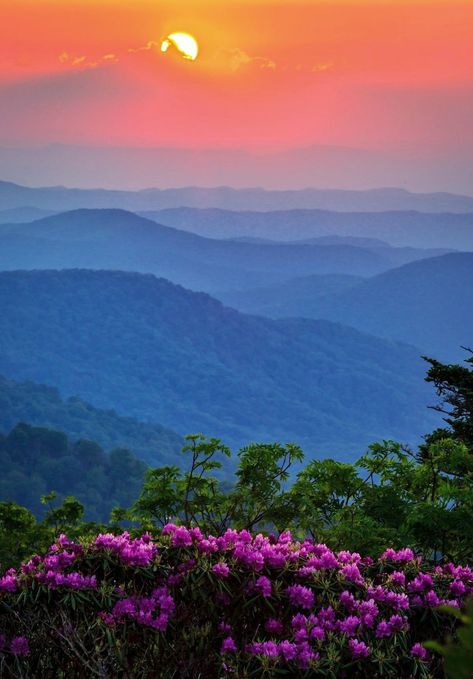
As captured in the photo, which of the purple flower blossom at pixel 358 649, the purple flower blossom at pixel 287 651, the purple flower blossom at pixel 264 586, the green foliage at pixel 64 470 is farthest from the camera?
the green foliage at pixel 64 470

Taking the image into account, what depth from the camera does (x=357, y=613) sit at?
6.20m

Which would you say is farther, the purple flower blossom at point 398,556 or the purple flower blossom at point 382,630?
the purple flower blossom at point 398,556

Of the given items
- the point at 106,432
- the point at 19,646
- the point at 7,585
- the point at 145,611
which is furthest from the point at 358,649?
the point at 106,432

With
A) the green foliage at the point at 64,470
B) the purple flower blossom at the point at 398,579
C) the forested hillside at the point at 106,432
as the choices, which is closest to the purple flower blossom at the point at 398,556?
the purple flower blossom at the point at 398,579

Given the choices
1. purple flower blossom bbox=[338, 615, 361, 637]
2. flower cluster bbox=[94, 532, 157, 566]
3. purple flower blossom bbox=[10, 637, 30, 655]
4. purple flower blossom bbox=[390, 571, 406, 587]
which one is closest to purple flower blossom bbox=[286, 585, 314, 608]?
purple flower blossom bbox=[338, 615, 361, 637]

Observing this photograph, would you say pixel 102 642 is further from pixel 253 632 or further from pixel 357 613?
pixel 357 613

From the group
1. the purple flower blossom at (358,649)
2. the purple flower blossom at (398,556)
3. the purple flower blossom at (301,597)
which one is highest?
the purple flower blossom at (398,556)

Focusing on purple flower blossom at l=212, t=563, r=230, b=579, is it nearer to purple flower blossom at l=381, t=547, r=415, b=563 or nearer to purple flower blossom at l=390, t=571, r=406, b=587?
purple flower blossom at l=390, t=571, r=406, b=587

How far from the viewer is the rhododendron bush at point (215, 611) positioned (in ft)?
18.7

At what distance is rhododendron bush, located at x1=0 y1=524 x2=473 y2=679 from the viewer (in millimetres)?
5688

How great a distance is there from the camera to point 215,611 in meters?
6.21

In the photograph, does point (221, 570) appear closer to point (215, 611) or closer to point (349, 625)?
point (215, 611)

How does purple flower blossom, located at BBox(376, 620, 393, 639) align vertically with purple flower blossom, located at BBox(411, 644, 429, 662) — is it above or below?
above

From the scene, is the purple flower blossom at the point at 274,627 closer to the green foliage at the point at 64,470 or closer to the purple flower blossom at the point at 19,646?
the purple flower blossom at the point at 19,646
